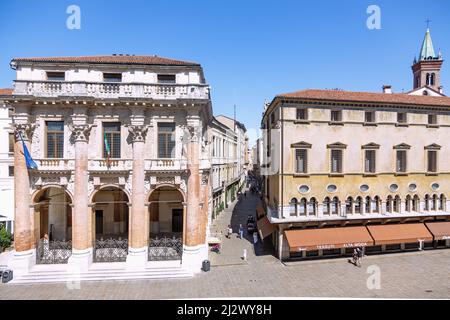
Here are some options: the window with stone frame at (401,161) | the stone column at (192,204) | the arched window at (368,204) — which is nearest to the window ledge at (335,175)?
the arched window at (368,204)

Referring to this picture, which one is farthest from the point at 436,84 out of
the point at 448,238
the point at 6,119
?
the point at 6,119

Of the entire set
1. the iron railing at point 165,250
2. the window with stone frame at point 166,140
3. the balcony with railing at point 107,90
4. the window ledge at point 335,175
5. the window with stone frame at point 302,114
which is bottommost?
the iron railing at point 165,250

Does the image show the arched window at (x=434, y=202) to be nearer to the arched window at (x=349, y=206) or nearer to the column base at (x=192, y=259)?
the arched window at (x=349, y=206)

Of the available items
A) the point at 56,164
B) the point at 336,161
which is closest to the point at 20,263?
the point at 56,164

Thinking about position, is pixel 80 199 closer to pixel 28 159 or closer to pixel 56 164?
pixel 56 164

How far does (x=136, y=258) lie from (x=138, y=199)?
433 cm

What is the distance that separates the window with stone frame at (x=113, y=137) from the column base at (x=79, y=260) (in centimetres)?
721

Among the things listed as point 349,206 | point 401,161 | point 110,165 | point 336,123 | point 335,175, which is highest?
point 336,123

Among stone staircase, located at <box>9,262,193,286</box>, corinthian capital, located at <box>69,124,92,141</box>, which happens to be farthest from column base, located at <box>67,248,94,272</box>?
corinthian capital, located at <box>69,124,92,141</box>

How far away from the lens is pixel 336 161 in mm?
21938

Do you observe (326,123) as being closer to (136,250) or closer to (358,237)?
(358,237)

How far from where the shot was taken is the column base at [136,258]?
17859 millimetres

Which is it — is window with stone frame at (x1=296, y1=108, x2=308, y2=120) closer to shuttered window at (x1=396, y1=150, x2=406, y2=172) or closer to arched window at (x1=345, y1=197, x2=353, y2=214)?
arched window at (x1=345, y1=197, x2=353, y2=214)
